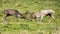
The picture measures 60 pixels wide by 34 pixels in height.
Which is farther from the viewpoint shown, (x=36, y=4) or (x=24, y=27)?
(x=36, y=4)

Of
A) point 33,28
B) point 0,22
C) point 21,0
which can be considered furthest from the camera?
point 21,0

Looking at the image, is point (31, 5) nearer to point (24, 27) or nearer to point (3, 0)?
point (3, 0)

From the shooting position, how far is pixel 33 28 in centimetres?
1491

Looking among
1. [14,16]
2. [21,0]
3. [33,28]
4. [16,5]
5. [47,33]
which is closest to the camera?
[47,33]

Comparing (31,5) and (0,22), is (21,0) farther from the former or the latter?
(0,22)

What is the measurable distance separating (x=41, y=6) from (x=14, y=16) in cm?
543

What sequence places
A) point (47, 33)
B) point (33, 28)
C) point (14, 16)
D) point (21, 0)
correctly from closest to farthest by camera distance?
point (47, 33) < point (33, 28) < point (14, 16) < point (21, 0)

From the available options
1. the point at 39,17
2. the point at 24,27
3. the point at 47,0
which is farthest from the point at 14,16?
the point at 47,0

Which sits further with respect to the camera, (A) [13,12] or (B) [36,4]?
(B) [36,4]

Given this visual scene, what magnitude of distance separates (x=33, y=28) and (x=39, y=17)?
2635mm

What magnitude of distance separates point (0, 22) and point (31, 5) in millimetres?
6630

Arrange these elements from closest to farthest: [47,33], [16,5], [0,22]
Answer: [47,33], [0,22], [16,5]

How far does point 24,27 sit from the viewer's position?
49.2 feet

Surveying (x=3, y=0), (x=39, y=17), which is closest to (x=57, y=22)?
(x=39, y=17)
